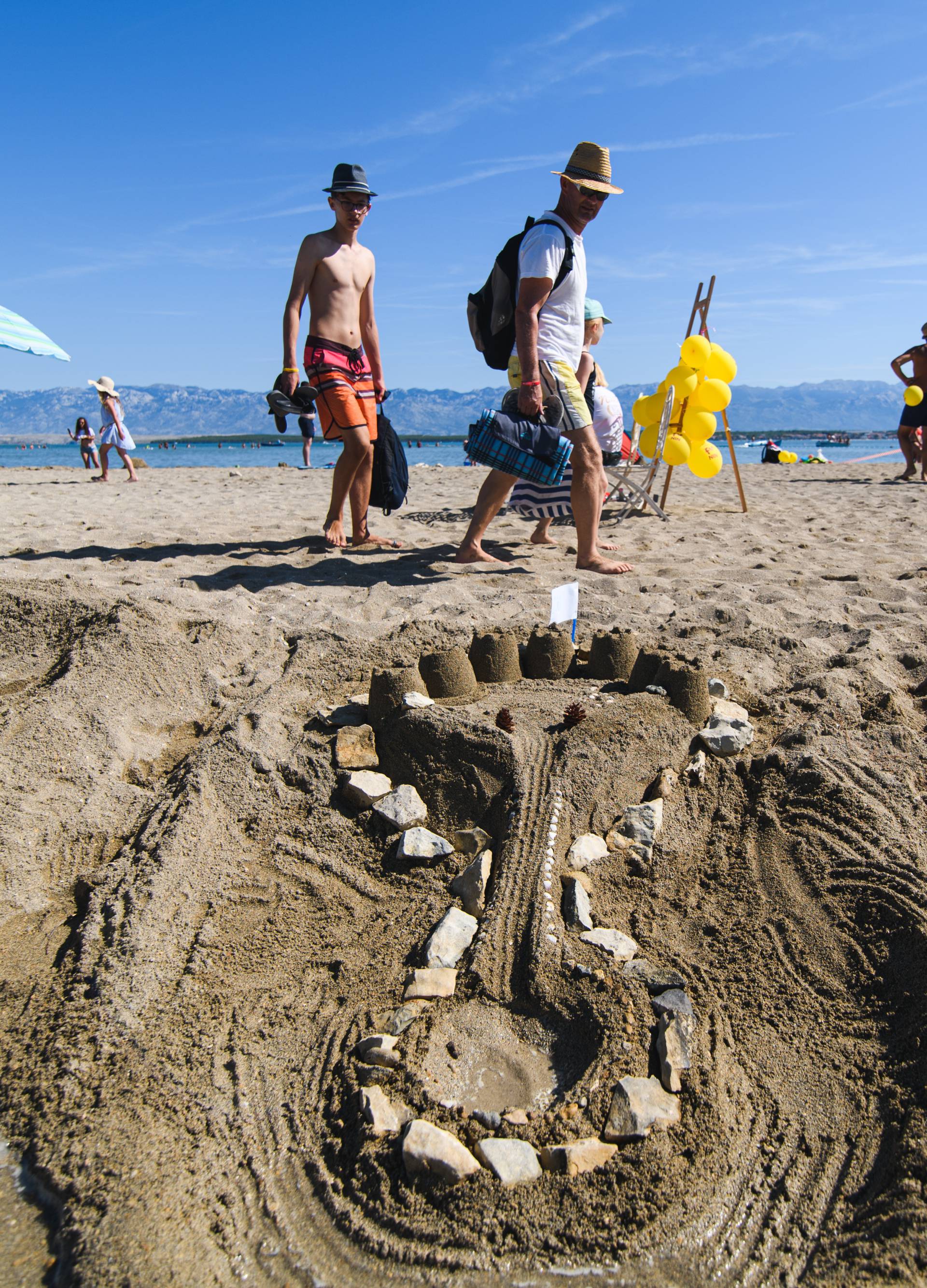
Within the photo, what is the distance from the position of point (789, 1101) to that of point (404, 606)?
2.58m

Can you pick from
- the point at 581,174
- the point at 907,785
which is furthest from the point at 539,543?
the point at 907,785

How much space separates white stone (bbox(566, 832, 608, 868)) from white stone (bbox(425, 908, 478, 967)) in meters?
0.30

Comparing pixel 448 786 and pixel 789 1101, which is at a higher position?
pixel 448 786

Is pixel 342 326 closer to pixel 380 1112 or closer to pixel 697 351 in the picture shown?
pixel 697 351

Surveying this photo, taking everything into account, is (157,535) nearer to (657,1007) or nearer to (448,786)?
(448,786)

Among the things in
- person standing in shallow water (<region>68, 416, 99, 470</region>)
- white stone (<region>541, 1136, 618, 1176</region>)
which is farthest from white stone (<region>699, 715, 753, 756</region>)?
person standing in shallow water (<region>68, 416, 99, 470</region>)

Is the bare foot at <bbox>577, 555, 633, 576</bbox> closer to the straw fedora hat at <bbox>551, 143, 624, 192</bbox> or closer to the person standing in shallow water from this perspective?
the straw fedora hat at <bbox>551, 143, 624, 192</bbox>

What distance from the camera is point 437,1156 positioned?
1399 mm

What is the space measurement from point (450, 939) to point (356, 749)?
78cm

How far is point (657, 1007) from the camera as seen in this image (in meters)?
1.72

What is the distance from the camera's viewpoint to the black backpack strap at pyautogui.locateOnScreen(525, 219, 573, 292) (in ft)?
12.7

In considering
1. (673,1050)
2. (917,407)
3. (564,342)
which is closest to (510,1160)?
(673,1050)

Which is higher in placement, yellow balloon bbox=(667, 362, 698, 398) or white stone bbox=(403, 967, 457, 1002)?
yellow balloon bbox=(667, 362, 698, 398)

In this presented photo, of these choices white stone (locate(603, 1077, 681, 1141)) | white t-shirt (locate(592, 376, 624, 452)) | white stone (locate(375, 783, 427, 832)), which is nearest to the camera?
white stone (locate(603, 1077, 681, 1141))
